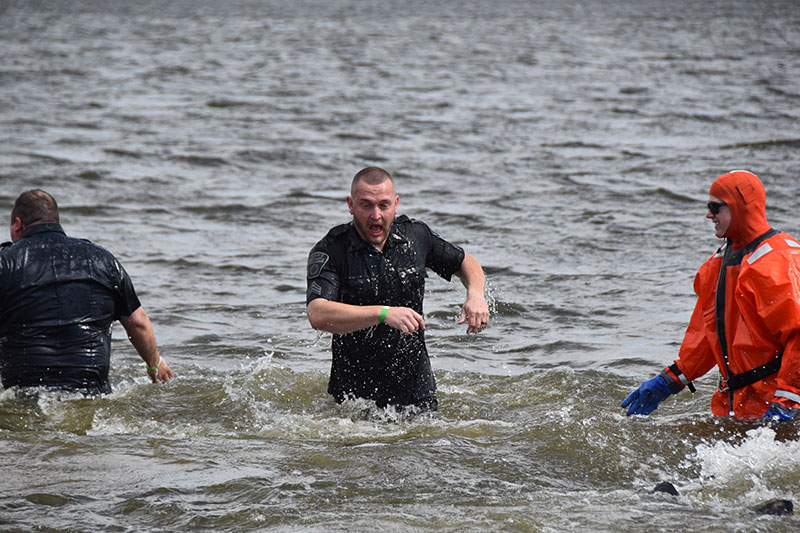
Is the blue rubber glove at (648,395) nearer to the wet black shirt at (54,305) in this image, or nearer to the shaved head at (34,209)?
the wet black shirt at (54,305)

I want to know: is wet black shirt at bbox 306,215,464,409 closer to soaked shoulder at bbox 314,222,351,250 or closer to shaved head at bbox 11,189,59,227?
soaked shoulder at bbox 314,222,351,250

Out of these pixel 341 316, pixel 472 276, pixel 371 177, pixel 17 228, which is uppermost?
pixel 371 177

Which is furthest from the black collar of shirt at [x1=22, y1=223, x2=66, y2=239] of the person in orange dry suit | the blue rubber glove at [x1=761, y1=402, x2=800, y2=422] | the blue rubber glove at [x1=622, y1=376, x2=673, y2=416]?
the blue rubber glove at [x1=761, y1=402, x2=800, y2=422]

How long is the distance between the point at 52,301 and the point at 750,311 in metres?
4.92

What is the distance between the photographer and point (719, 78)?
111 feet

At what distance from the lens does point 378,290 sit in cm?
697

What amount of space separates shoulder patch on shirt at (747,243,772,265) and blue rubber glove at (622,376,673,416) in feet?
3.53

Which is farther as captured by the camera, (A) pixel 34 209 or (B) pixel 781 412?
(A) pixel 34 209

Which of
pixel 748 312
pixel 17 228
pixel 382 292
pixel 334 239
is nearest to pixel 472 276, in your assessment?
pixel 382 292

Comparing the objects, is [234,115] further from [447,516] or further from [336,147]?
[447,516]

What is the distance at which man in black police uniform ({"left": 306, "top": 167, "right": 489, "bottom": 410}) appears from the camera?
6.59m

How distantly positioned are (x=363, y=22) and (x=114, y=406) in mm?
57900

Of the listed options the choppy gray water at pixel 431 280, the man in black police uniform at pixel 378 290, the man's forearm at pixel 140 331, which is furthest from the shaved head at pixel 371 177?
the man's forearm at pixel 140 331

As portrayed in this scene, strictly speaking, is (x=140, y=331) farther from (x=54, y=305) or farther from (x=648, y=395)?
(x=648, y=395)
